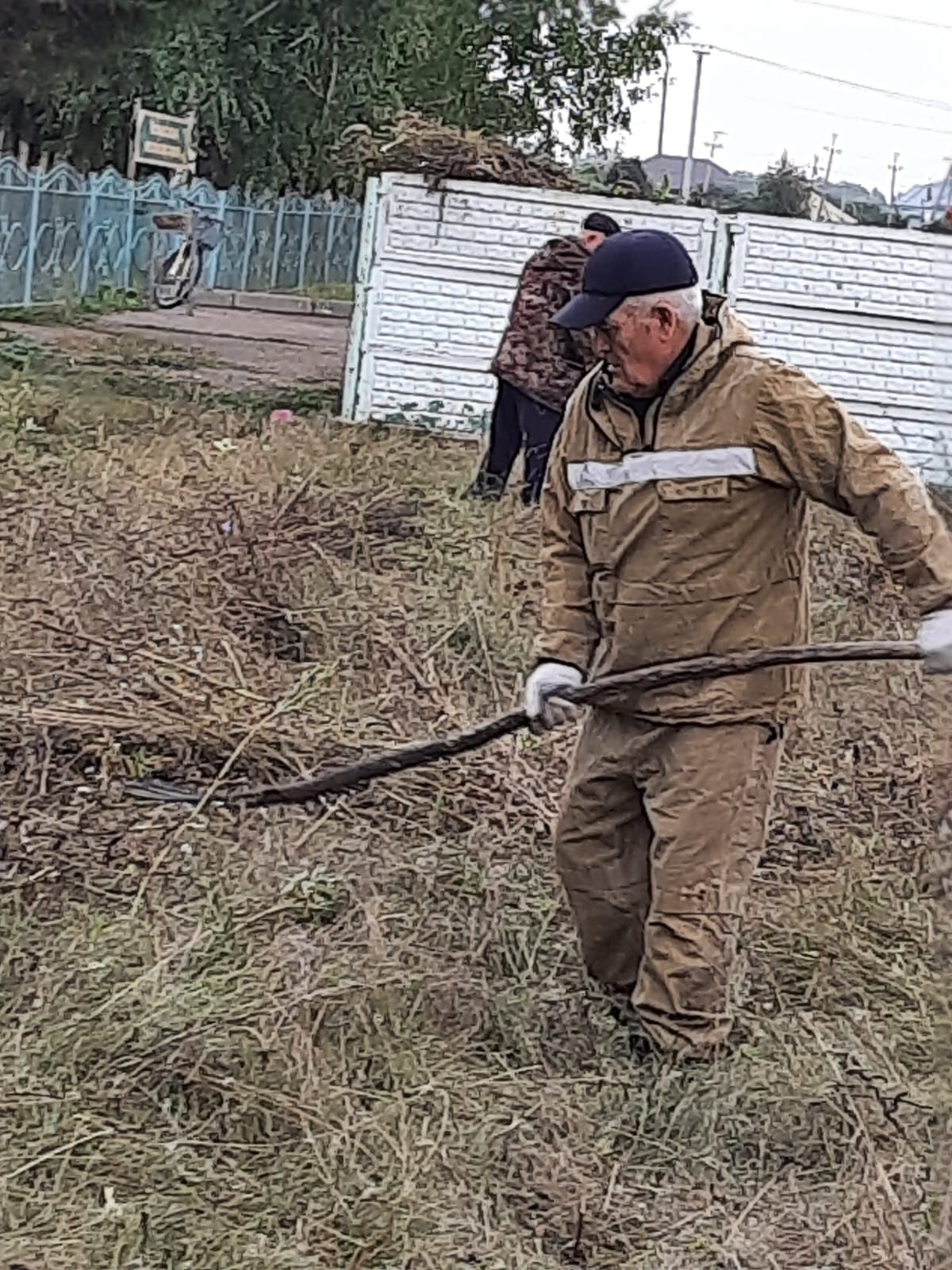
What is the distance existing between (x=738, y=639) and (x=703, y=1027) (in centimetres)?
76

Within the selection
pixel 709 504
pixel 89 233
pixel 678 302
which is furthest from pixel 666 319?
pixel 89 233

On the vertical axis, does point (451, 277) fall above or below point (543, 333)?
above

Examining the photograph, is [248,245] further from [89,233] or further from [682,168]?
[682,168]

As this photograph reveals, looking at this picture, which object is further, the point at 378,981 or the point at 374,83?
the point at 374,83

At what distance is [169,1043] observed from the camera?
3455 millimetres

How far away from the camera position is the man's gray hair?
3.40 m

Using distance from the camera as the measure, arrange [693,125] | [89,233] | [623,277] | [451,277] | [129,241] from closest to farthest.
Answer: [623,277], [451,277], [89,233], [129,241], [693,125]

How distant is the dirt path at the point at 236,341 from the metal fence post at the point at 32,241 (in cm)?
94

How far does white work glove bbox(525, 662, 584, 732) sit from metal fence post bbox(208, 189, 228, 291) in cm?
2345

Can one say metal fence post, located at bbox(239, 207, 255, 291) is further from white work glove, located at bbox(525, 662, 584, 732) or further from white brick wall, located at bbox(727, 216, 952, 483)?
white work glove, located at bbox(525, 662, 584, 732)

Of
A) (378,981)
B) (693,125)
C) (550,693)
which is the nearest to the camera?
(550,693)

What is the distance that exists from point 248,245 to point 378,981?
85.6 feet

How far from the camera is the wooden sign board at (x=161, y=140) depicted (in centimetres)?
2409

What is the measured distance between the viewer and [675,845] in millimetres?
3537
